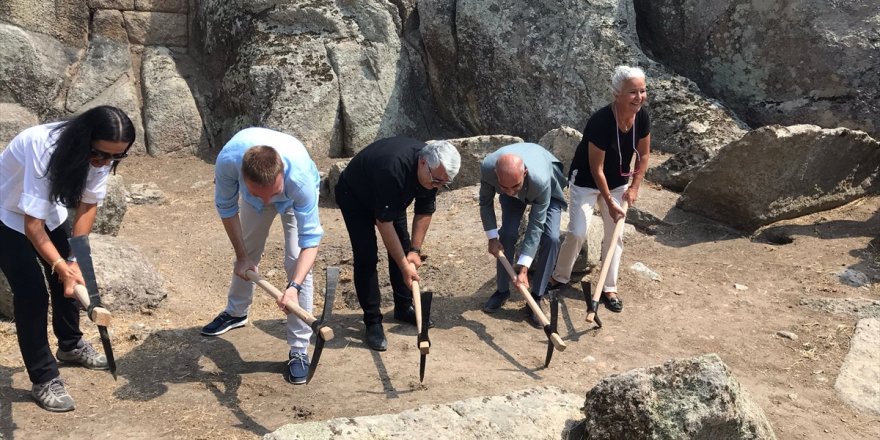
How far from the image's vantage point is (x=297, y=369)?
459cm

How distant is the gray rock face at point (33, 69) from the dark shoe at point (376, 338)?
7001mm

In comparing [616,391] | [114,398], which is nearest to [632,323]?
[616,391]

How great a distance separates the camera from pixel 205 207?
895 centimetres

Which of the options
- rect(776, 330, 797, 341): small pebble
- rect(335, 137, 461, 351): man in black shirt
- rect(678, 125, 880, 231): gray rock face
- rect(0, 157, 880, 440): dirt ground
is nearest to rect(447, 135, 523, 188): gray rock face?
rect(0, 157, 880, 440): dirt ground

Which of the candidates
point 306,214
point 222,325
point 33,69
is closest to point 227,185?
point 306,214

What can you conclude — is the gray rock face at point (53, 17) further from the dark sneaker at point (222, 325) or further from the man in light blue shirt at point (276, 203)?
the man in light blue shirt at point (276, 203)

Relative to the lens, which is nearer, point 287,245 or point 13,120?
point 287,245

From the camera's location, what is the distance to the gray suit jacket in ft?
17.6

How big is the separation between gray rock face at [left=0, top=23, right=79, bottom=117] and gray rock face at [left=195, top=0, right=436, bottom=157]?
1.89 meters

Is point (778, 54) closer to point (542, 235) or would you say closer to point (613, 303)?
point (613, 303)

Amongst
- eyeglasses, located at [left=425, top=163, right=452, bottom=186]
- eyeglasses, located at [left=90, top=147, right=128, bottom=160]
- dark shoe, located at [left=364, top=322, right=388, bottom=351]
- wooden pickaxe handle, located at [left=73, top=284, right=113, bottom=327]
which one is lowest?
dark shoe, located at [left=364, top=322, right=388, bottom=351]

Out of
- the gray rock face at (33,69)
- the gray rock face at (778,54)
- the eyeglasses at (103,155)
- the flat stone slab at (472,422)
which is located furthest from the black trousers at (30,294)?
the gray rock face at (778,54)

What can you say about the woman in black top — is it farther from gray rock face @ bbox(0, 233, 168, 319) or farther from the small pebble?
gray rock face @ bbox(0, 233, 168, 319)

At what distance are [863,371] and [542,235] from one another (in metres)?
2.22
